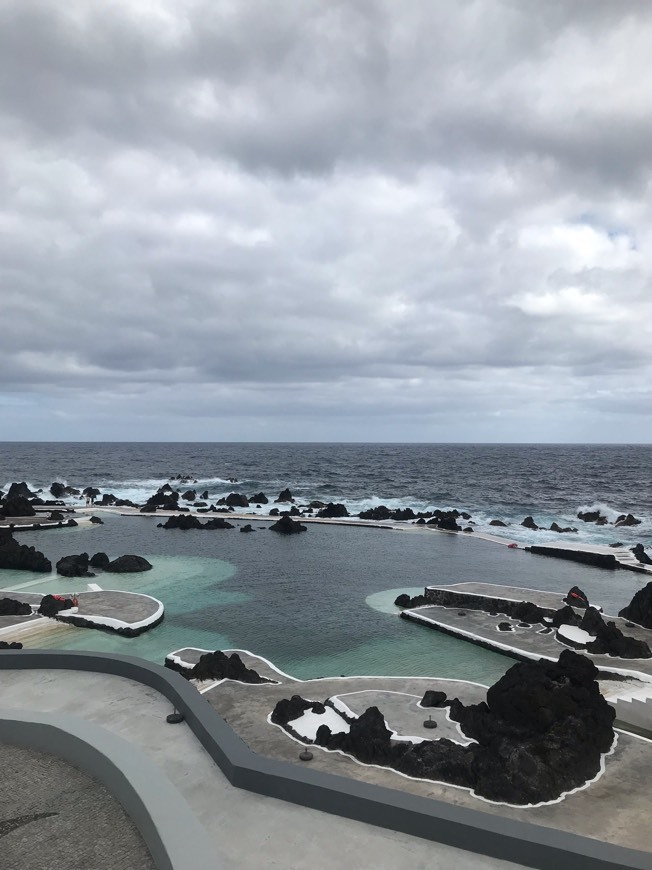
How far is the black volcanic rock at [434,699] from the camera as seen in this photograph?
18406 mm

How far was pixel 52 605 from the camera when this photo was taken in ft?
94.8

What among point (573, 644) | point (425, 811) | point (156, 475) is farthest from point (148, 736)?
point (156, 475)

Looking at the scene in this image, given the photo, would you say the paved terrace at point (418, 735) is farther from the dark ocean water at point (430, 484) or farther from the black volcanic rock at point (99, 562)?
the dark ocean water at point (430, 484)

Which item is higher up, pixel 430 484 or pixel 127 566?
pixel 430 484

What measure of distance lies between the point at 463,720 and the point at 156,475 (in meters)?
121

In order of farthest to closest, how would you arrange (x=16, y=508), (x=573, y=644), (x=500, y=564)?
(x=16, y=508), (x=500, y=564), (x=573, y=644)

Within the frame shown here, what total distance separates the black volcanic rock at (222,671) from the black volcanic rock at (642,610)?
1794 centimetres

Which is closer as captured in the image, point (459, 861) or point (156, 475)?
point (459, 861)

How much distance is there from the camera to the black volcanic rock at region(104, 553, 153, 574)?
129 ft

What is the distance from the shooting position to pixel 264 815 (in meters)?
7.75

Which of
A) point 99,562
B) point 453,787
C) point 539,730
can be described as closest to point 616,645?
point 539,730

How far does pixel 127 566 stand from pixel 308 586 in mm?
12523

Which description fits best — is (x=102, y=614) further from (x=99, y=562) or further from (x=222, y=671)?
(x=99, y=562)

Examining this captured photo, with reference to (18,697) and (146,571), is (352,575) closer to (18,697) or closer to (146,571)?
(146,571)
